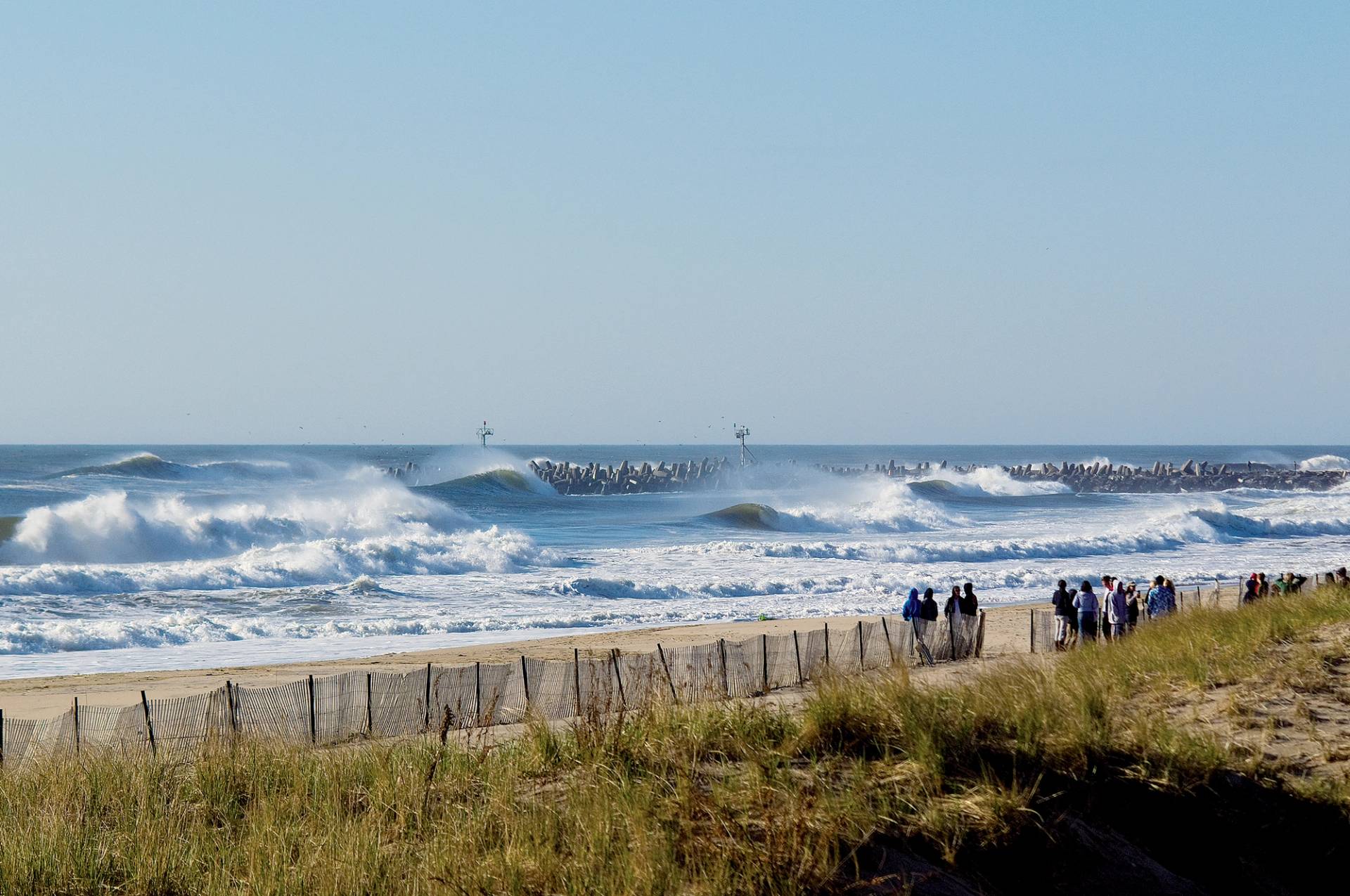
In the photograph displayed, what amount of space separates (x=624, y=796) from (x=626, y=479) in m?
104

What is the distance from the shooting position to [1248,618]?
41.8 feet

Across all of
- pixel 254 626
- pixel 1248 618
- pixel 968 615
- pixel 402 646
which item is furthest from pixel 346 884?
pixel 254 626

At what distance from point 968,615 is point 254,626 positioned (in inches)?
691

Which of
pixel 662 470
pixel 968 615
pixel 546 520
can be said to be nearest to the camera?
pixel 968 615

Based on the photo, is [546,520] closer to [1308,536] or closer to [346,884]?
[1308,536]

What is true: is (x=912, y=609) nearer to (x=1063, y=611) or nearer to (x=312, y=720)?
(x=1063, y=611)

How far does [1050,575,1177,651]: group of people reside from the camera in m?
18.5

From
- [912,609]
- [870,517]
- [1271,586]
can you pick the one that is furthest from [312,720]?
[870,517]

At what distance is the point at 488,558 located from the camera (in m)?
44.3

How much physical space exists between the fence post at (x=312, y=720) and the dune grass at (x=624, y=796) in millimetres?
3844

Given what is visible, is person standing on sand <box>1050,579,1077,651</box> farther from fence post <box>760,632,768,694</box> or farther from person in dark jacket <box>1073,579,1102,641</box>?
fence post <box>760,632,768,694</box>

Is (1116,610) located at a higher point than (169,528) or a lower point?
higher

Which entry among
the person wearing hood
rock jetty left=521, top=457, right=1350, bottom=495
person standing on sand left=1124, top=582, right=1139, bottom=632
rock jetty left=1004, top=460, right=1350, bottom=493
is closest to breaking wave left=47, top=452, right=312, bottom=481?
rock jetty left=521, top=457, right=1350, bottom=495

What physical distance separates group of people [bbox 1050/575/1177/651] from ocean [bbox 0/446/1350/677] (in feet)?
42.8
